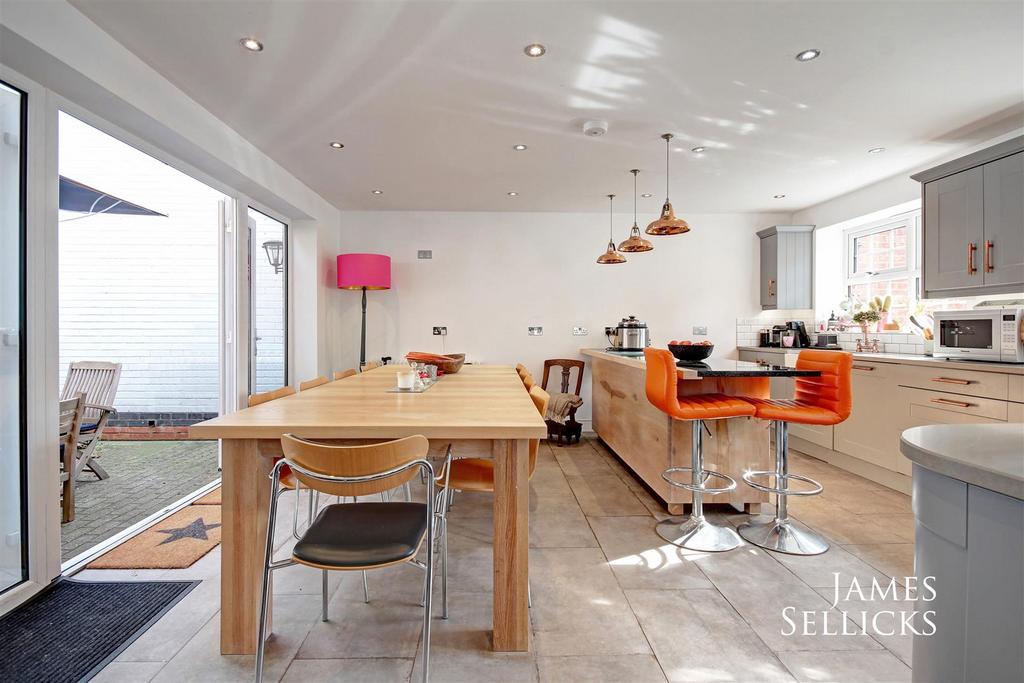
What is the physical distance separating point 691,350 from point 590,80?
1.62 meters

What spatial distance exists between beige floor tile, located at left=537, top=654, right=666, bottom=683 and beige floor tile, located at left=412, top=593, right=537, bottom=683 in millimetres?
56

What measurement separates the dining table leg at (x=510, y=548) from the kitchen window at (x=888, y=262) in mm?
4301

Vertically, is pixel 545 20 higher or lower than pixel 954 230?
higher

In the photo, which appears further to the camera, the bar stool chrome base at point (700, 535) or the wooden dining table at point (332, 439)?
the bar stool chrome base at point (700, 535)

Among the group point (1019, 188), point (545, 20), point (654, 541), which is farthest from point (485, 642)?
point (1019, 188)

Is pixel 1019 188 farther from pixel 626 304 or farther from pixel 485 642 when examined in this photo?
pixel 485 642

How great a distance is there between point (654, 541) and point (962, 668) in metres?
1.74

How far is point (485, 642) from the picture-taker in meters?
1.69

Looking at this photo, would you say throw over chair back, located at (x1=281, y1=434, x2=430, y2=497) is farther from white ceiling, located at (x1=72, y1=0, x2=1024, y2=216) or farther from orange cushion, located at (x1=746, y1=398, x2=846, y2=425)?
orange cushion, located at (x1=746, y1=398, x2=846, y2=425)

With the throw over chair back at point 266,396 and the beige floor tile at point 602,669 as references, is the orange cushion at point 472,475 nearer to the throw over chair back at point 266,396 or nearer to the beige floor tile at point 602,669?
the beige floor tile at point 602,669

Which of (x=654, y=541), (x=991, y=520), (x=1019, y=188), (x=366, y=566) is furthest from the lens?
(x=1019, y=188)

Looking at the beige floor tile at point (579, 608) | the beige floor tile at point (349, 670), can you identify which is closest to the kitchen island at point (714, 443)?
the beige floor tile at point (579, 608)

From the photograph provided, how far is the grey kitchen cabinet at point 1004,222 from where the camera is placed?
280cm

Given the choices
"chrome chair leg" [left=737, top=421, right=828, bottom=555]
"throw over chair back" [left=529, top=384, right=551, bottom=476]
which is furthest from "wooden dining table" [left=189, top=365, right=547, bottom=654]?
"chrome chair leg" [left=737, top=421, right=828, bottom=555]
